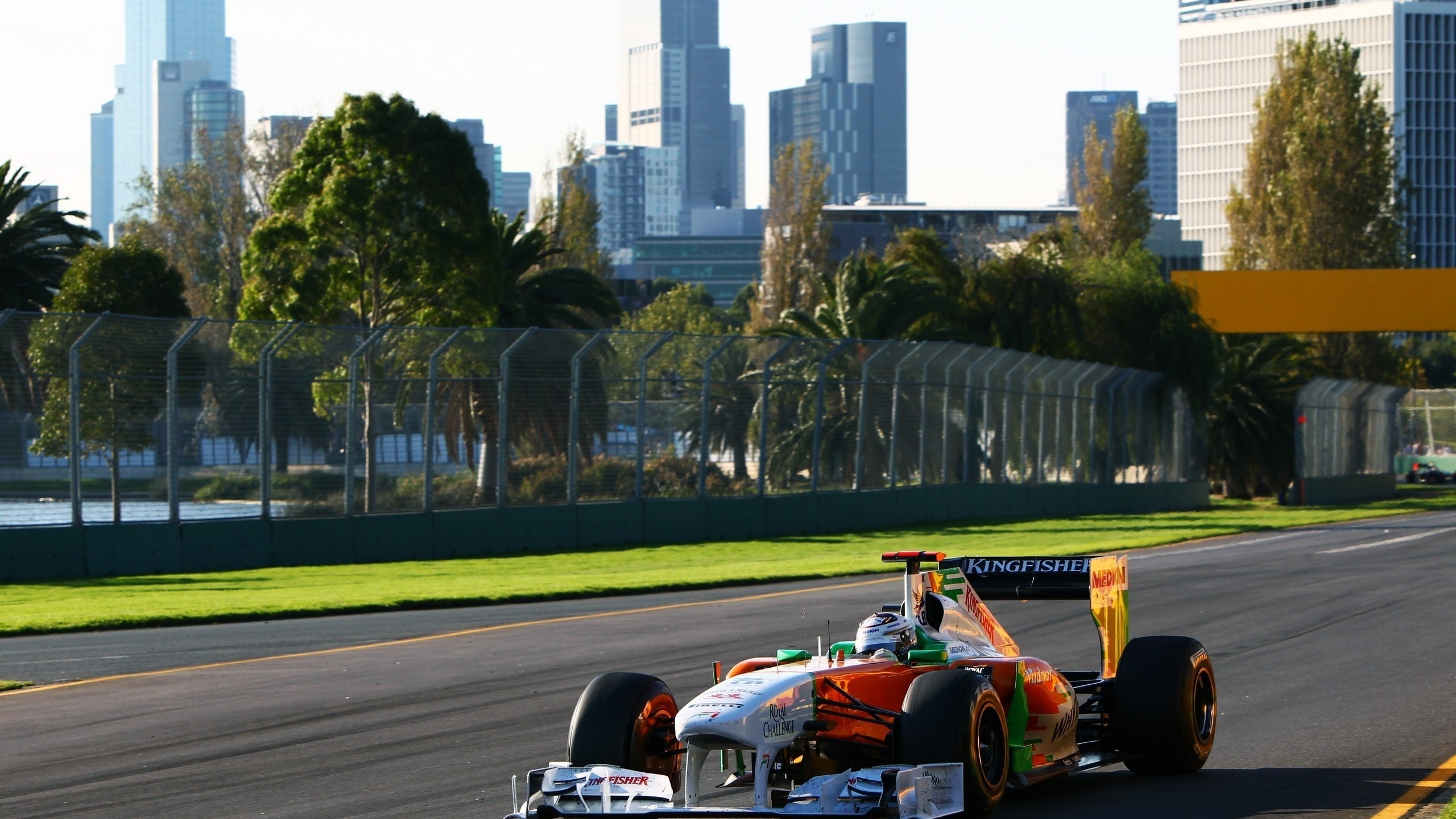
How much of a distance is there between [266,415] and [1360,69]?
536 ft

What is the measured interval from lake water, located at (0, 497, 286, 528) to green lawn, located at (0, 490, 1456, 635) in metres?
0.76

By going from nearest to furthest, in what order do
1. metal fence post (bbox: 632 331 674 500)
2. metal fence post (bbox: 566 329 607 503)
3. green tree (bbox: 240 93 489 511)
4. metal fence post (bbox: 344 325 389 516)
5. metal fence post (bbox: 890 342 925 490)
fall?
metal fence post (bbox: 344 325 389 516)
metal fence post (bbox: 566 329 607 503)
metal fence post (bbox: 632 331 674 500)
metal fence post (bbox: 890 342 925 490)
green tree (bbox: 240 93 489 511)

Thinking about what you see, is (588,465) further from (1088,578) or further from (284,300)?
(1088,578)

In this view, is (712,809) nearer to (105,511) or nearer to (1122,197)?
(105,511)

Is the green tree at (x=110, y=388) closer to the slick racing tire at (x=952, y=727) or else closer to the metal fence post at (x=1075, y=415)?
the slick racing tire at (x=952, y=727)

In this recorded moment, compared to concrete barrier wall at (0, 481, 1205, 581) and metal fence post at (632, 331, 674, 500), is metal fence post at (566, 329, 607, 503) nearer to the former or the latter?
concrete barrier wall at (0, 481, 1205, 581)

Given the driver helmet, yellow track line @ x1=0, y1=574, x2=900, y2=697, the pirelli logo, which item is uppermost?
the pirelli logo

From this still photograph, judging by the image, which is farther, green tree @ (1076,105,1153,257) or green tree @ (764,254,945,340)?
green tree @ (1076,105,1153,257)

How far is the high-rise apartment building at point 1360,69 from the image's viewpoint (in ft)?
547

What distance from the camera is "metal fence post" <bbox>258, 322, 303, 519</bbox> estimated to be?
22469mm

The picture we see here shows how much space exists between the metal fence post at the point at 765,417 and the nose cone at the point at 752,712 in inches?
889

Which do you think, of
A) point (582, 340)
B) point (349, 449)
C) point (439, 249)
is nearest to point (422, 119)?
point (439, 249)

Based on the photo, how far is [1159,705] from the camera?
8289mm

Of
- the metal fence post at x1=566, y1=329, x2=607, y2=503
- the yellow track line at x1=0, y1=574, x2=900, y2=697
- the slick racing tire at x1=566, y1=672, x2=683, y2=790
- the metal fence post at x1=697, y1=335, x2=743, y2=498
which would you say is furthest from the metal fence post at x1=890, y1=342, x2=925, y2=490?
the slick racing tire at x1=566, y1=672, x2=683, y2=790
